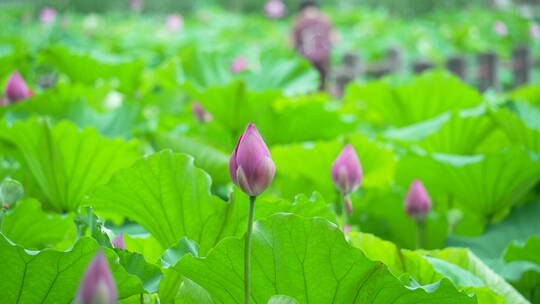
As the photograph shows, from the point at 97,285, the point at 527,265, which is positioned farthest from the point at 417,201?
the point at 97,285

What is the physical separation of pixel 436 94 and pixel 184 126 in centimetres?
56

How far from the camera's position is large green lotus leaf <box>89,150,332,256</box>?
800 millimetres

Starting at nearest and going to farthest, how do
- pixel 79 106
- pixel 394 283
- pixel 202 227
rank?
1. pixel 394 283
2. pixel 202 227
3. pixel 79 106

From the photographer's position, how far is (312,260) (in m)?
0.64

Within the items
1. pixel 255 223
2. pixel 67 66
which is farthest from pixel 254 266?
pixel 67 66

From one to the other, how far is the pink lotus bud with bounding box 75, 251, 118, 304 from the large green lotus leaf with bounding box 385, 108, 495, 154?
39.2 inches

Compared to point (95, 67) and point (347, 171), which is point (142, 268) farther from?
point (95, 67)

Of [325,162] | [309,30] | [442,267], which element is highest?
[442,267]

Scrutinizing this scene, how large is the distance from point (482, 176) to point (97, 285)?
94 centimetres

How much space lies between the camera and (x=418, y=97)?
169 cm

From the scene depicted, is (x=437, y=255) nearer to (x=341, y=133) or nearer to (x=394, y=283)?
(x=394, y=283)

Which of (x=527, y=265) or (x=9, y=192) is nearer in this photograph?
(x=9, y=192)

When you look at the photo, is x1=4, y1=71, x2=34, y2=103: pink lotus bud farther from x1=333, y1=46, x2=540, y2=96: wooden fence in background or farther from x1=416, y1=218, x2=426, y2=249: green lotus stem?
x1=333, y1=46, x2=540, y2=96: wooden fence in background

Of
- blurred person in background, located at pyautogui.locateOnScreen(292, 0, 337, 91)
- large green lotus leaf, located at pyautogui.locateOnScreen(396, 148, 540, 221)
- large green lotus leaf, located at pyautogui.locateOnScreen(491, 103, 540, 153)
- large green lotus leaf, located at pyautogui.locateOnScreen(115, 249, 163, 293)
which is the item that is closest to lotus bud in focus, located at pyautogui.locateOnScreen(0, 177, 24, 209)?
large green lotus leaf, located at pyautogui.locateOnScreen(115, 249, 163, 293)
